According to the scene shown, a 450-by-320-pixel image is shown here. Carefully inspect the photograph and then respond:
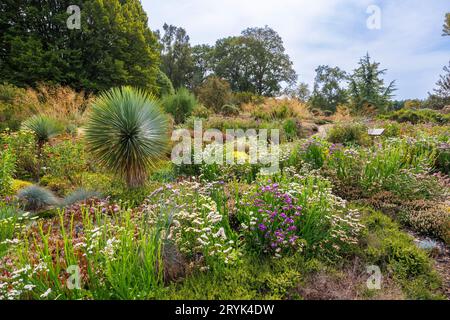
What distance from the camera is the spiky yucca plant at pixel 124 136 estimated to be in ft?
15.8

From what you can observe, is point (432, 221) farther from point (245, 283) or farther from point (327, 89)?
point (327, 89)

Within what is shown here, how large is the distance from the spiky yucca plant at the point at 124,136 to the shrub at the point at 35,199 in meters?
1.00

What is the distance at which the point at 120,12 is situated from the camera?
18.8 meters

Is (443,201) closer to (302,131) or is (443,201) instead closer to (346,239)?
(346,239)

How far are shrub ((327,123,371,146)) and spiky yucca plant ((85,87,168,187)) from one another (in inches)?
253

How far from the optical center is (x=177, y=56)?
104ft

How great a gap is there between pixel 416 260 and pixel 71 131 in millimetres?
8740

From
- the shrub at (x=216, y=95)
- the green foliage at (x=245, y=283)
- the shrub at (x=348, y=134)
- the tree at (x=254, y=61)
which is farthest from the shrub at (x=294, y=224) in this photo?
the tree at (x=254, y=61)

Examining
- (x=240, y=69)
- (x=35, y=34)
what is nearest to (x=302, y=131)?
(x=35, y=34)

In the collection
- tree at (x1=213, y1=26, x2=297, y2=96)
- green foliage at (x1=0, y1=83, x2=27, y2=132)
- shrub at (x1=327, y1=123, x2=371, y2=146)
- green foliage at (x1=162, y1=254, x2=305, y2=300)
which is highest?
tree at (x1=213, y1=26, x2=297, y2=96)

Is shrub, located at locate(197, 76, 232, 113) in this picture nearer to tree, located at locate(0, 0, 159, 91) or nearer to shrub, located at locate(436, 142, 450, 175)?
tree, located at locate(0, 0, 159, 91)

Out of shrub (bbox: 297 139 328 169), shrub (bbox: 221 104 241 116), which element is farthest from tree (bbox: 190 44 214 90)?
shrub (bbox: 297 139 328 169)

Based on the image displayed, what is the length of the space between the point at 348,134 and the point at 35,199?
8.55 m

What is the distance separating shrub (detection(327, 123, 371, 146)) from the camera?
29.8 ft
